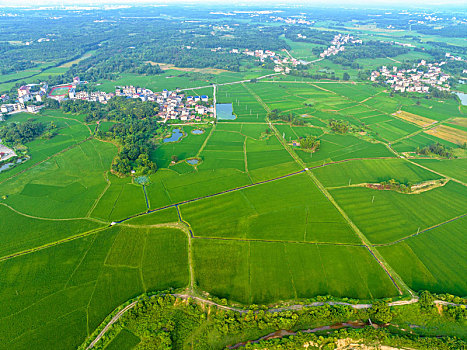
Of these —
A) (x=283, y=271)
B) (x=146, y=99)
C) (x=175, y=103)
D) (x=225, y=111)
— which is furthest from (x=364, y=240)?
(x=146, y=99)

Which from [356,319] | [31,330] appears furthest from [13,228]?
[356,319]

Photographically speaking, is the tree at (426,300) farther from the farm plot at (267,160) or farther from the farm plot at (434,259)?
the farm plot at (267,160)

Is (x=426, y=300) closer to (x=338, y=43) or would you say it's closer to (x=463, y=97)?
(x=463, y=97)

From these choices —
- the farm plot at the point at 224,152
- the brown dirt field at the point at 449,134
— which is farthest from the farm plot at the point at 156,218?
the brown dirt field at the point at 449,134

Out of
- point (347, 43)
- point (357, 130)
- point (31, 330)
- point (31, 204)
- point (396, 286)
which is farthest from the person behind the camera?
point (347, 43)

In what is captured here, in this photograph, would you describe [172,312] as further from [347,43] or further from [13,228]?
[347,43]

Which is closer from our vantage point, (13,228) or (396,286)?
(396,286)

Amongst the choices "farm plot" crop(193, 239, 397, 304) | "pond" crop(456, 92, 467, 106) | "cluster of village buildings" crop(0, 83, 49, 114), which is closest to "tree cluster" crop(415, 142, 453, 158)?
"farm plot" crop(193, 239, 397, 304)
